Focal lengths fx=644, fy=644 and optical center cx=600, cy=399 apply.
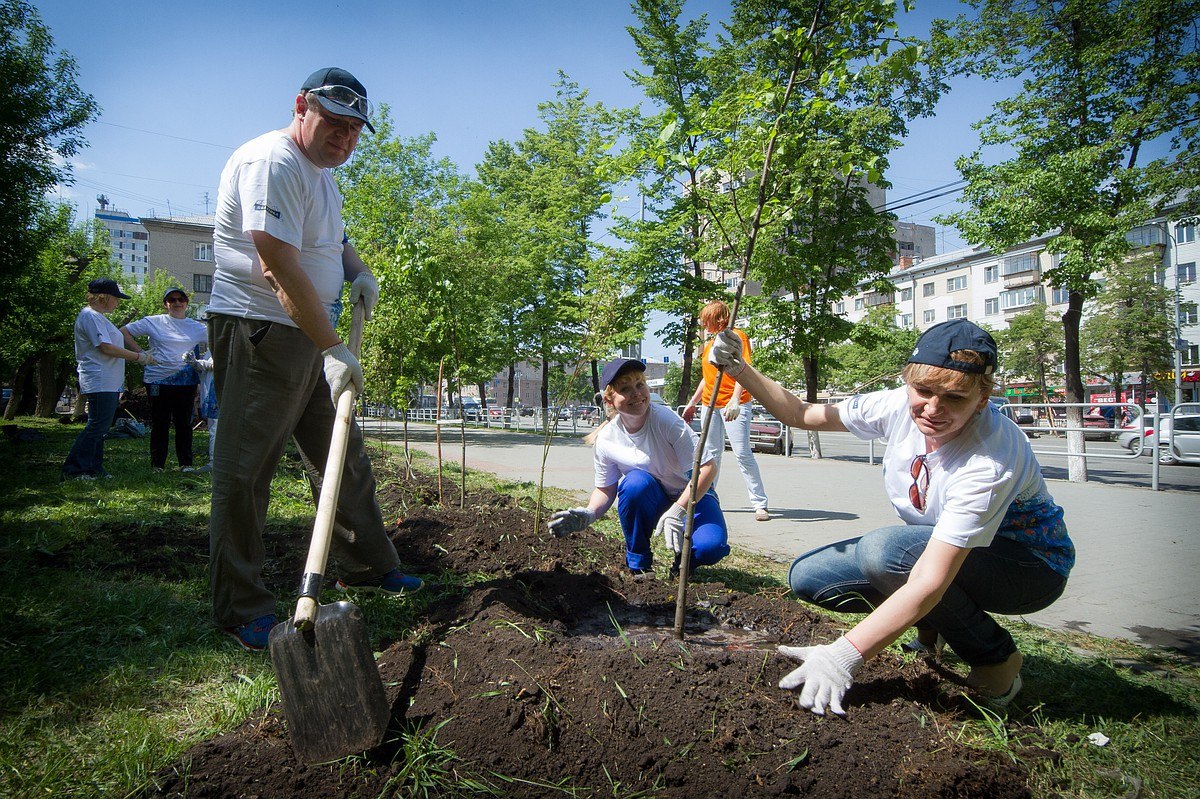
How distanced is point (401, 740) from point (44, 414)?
2604 centimetres

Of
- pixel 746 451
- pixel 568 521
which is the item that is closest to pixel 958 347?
pixel 568 521

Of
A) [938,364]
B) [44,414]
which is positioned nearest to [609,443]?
[938,364]

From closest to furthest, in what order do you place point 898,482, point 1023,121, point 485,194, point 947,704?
1. point 947,704
2. point 898,482
3. point 1023,121
4. point 485,194

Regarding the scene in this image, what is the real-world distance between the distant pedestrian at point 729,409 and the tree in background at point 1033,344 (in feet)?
119

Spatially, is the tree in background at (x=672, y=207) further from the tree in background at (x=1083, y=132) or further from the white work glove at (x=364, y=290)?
the white work glove at (x=364, y=290)

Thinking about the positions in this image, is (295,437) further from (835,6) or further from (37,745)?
(835,6)

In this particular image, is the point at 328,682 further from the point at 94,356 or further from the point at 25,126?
the point at 25,126

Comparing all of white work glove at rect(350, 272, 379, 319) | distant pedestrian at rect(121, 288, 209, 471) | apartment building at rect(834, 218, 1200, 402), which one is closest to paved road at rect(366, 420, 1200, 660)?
white work glove at rect(350, 272, 379, 319)

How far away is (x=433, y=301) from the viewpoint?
5.16m

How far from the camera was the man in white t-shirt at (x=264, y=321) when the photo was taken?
2.37 metres

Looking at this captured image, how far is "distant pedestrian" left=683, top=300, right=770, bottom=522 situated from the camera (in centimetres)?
504

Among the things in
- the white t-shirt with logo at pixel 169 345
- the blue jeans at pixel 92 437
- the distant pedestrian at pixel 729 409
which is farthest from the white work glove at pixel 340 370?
the white t-shirt with logo at pixel 169 345

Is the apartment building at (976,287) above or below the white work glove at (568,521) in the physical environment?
above

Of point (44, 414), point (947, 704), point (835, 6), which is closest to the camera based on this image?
point (947, 704)
